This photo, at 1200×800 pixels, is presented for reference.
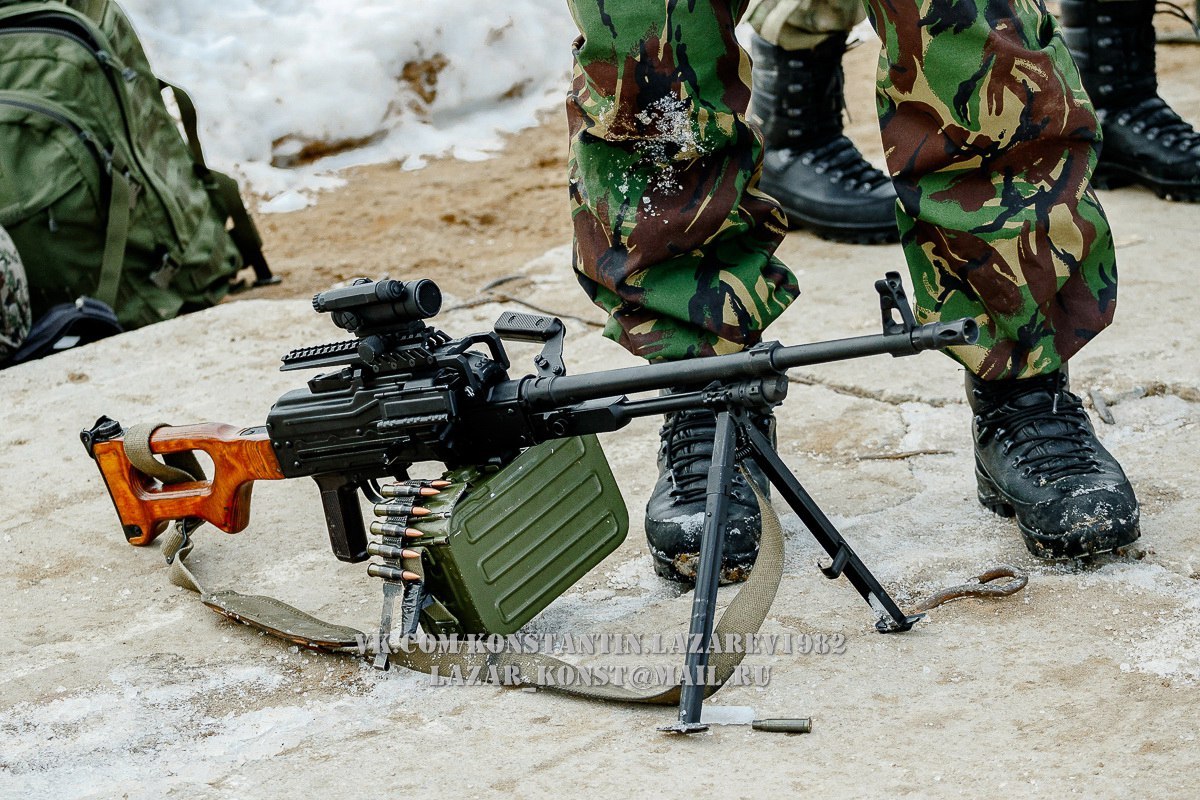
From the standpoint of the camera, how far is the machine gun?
70.5 inches

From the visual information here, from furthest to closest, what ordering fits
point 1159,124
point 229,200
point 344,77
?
point 344,77, point 229,200, point 1159,124

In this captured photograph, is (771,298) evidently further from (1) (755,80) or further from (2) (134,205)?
(2) (134,205)

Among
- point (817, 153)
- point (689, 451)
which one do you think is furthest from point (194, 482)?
point (817, 153)

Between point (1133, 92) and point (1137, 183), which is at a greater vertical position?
point (1133, 92)

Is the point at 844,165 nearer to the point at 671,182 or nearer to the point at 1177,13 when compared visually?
the point at 671,182

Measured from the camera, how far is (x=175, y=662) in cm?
217

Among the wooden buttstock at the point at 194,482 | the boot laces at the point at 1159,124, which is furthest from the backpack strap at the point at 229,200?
the boot laces at the point at 1159,124

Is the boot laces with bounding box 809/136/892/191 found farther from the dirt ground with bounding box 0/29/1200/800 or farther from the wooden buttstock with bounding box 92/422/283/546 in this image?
the wooden buttstock with bounding box 92/422/283/546

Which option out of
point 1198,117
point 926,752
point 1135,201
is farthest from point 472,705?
point 1198,117

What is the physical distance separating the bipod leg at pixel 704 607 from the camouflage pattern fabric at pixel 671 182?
576mm

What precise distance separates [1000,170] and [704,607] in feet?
2.96

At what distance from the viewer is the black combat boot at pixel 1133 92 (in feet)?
13.0

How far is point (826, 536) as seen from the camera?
1905 millimetres

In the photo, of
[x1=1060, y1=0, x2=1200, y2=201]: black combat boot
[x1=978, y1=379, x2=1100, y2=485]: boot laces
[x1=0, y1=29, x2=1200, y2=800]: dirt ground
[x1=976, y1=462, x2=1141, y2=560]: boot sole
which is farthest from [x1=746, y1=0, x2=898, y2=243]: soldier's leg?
[x1=976, y1=462, x2=1141, y2=560]: boot sole
